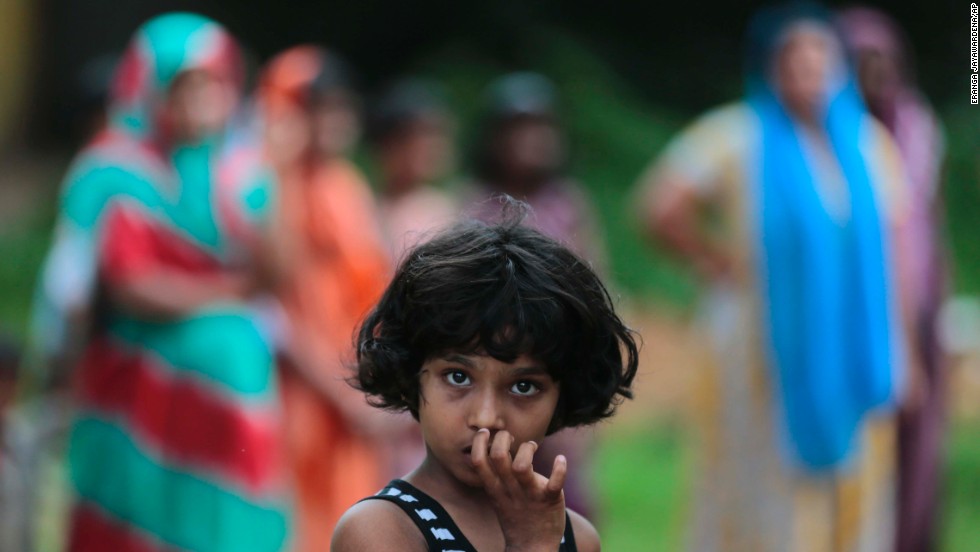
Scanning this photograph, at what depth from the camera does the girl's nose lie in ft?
6.57

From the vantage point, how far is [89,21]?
11.0m

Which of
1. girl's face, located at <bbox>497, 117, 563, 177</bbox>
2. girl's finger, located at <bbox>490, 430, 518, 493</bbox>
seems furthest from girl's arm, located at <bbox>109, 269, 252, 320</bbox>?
girl's finger, located at <bbox>490, 430, 518, 493</bbox>

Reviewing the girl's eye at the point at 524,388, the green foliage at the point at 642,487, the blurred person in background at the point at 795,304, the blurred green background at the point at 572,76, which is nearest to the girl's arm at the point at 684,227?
the blurred person in background at the point at 795,304

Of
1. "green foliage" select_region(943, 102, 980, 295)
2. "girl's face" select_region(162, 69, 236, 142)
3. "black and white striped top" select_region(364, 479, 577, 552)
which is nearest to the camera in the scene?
"black and white striped top" select_region(364, 479, 577, 552)

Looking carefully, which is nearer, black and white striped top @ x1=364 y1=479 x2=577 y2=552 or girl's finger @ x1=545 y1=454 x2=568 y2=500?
girl's finger @ x1=545 y1=454 x2=568 y2=500

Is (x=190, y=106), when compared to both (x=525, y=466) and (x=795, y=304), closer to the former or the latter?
(x=795, y=304)

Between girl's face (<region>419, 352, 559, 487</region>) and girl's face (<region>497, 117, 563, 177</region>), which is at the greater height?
girl's face (<region>497, 117, 563, 177</region>)

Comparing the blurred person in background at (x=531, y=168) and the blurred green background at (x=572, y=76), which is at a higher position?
the blurred green background at (x=572, y=76)

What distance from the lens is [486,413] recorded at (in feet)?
6.59

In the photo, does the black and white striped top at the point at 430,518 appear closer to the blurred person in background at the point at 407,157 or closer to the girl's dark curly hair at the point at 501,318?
the girl's dark curly hair at the point at 501,318

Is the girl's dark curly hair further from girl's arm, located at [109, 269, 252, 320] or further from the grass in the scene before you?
the grass

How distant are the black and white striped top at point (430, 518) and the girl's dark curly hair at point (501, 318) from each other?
15cm

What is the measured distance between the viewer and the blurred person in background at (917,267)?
20.1 ft

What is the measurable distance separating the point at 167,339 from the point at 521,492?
2966 millimetres
